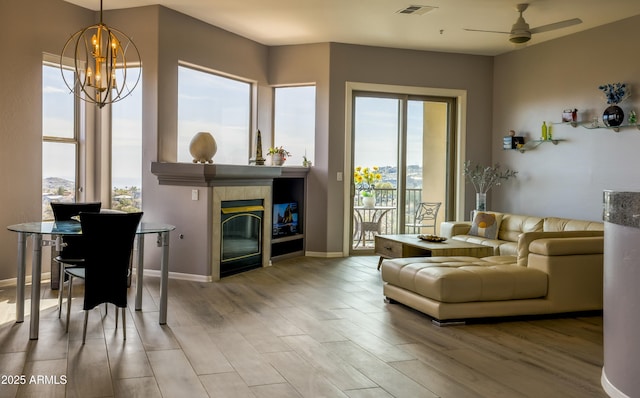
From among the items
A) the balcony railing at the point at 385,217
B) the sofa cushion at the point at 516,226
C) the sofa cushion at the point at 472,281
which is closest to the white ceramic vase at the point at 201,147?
the balcony railing at the point at 385,217

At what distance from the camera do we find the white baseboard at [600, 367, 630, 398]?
2.88 meters

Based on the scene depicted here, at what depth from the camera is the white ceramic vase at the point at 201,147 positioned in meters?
6.37

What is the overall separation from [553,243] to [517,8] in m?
2.73

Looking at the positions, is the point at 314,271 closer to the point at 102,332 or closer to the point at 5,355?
the point at 102,332

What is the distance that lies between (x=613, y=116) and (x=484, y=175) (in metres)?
2.31

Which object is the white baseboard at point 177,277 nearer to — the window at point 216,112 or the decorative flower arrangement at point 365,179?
the window at point 216,112

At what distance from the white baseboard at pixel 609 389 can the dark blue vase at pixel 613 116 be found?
3.93 meters

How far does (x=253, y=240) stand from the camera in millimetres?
6883

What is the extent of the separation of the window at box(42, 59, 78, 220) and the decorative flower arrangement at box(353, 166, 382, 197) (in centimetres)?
373

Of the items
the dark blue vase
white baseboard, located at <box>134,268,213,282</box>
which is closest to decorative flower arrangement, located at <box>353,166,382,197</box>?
white baseboard, located at <box>134,268,213,282</box>

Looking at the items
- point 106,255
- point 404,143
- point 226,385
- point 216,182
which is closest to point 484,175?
point 404,143

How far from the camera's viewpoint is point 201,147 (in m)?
6.36

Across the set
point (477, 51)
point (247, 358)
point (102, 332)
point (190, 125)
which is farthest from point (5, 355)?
point (477, 51)

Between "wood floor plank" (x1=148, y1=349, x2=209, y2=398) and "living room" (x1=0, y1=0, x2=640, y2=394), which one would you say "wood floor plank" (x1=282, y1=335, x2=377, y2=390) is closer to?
"wood floor plank" (x1=148, y1=349, x2=209, y2=398)
